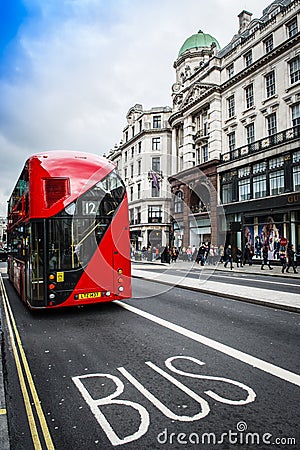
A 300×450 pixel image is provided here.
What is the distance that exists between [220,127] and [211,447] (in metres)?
34.2

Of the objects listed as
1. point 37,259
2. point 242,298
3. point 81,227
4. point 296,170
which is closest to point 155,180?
point 81,227

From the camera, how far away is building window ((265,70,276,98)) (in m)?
28.3

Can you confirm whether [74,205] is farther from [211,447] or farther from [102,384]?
[211,447]

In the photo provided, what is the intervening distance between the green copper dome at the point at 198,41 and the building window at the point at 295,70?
2280 cm

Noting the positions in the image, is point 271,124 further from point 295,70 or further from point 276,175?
point 276,175

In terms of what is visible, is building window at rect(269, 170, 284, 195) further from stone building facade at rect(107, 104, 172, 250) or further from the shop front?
stone building facade at rect(107, 104, 172, 250)

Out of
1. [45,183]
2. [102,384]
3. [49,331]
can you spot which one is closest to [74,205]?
[45,183]

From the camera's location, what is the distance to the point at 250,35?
30484mm

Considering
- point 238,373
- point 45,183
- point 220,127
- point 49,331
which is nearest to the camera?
point 238,373

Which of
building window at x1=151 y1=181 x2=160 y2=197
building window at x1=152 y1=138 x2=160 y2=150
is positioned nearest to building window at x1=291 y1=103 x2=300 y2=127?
building window at x1=152 y1=138 x2=160 y2=150

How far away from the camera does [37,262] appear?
7.74m

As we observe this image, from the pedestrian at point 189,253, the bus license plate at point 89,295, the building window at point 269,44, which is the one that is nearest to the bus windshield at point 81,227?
the bus license plate at point 89,295

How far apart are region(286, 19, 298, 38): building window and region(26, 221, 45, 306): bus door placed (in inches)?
1057

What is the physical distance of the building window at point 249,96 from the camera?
101ft
